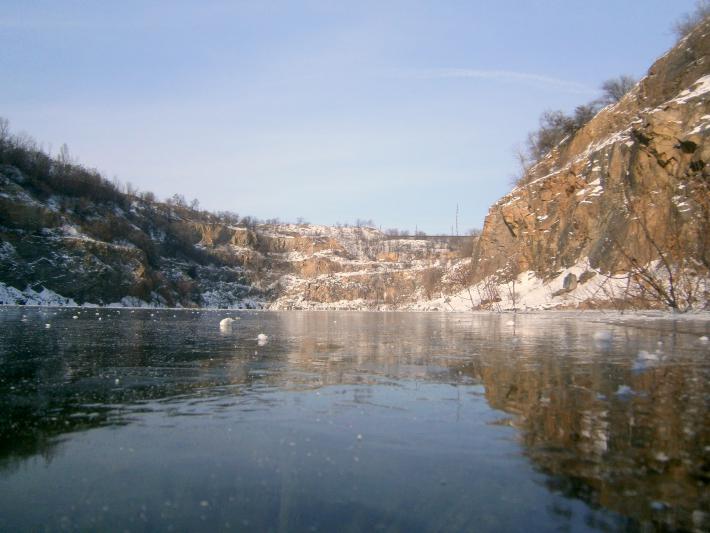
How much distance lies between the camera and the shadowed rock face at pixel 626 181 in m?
26.6

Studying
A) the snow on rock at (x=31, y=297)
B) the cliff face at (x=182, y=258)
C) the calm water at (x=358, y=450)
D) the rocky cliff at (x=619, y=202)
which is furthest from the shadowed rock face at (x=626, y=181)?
the snow on rock at (x=31, y=297)

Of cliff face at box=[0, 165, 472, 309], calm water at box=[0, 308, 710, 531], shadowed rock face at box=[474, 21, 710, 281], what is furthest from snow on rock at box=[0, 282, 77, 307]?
calm water at box=[0, 308, 710, 531]

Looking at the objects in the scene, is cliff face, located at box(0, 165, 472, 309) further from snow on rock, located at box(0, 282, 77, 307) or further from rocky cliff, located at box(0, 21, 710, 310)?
rocky cliff, located at box(0, 21, 710, 310)

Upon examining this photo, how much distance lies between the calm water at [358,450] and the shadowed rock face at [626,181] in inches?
733

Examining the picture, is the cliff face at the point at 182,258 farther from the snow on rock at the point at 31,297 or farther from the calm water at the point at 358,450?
the calm water at the point at 358,450

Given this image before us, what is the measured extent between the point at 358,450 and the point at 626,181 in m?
33.9

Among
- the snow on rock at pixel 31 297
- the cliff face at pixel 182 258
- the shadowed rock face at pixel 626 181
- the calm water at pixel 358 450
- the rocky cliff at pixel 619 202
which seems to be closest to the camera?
the calm water at pixel 358 450

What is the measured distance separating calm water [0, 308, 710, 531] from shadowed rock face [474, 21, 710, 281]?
18.6 metres

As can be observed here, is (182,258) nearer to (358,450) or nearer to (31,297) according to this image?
(31,297)

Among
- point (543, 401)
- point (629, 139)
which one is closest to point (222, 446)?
point (543, 401)

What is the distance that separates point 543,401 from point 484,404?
0.50 meters

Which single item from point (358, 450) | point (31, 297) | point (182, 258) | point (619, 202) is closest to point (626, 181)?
point (619, 202)

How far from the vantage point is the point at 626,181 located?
3173 cm

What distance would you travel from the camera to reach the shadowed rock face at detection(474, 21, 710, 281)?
87.4 feet
